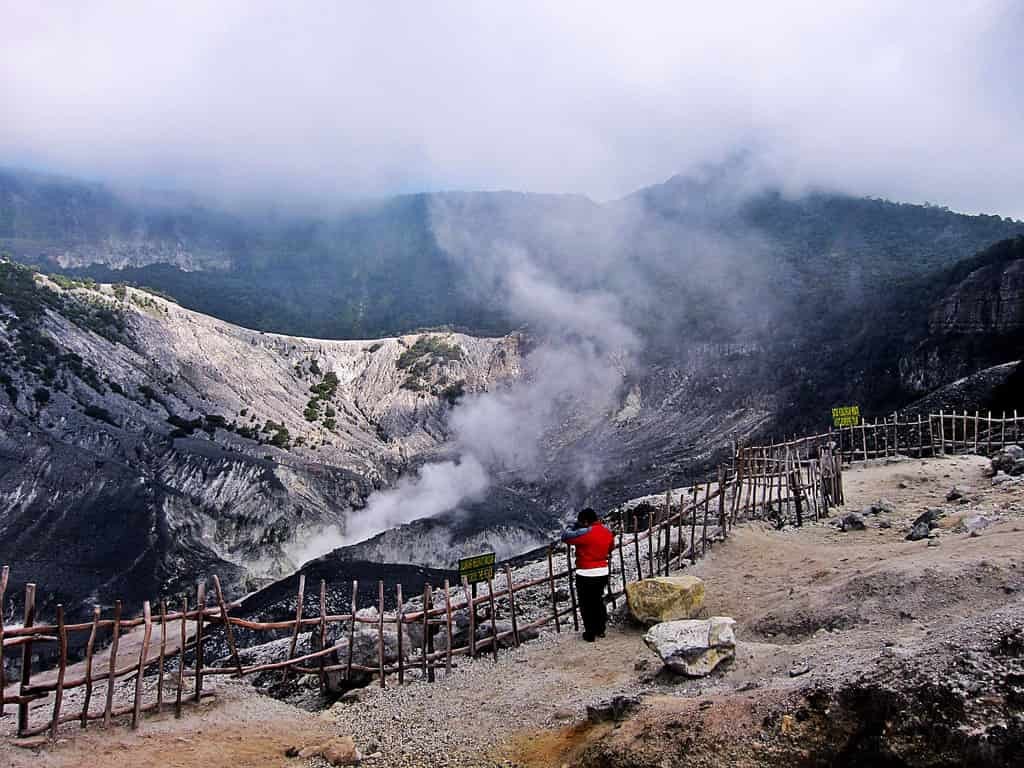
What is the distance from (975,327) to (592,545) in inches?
1314

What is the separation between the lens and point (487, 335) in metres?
62.8

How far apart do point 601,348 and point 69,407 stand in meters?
34.0

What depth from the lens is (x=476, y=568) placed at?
9055 mm

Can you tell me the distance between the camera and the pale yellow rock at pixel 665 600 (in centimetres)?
854

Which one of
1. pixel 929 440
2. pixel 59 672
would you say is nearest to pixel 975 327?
pixel 929 440

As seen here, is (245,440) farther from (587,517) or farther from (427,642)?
(587,517)

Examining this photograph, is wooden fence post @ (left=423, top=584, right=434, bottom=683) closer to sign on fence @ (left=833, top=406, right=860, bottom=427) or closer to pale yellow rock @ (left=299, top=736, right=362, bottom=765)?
pale yellow rock @ (left=299, top=736, right=362, bottom=765)

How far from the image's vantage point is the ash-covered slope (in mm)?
24875

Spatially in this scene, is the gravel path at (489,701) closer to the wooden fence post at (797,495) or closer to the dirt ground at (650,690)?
the dirt ground at (650,690)

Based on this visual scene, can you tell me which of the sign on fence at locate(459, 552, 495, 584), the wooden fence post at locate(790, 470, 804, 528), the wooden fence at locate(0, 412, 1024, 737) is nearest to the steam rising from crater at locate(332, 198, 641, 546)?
the wooden fence at locate(0, 412, 1024, 737)

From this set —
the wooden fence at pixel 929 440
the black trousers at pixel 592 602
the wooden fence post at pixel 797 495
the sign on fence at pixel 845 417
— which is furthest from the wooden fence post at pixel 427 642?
the sign on fence at pixel 845 417

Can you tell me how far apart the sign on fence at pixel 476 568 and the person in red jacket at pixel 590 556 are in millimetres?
1077

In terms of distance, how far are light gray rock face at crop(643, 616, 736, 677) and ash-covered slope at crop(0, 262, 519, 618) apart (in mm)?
19778

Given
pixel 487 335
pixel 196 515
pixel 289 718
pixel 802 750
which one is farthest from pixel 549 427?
pixel 802 750
